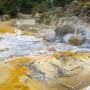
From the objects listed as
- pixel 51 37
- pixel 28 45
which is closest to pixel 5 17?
pixel 51 37

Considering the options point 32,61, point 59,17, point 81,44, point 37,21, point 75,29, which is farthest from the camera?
point 37,21

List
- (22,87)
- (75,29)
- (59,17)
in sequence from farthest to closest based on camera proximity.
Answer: (59,17) → (75,29) → (22,87)

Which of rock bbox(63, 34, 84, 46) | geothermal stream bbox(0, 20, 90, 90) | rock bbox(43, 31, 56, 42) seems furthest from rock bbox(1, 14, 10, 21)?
rock bbox(63, 34, 84, 46)

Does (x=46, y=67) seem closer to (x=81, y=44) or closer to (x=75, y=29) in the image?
(x=81, y=44)

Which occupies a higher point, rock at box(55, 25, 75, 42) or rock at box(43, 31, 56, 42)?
rock at box(55, 25, 75, 42)

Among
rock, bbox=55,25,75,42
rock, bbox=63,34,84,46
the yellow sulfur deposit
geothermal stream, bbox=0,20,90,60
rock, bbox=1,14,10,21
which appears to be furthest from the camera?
rock, bbox=1,14,10,21

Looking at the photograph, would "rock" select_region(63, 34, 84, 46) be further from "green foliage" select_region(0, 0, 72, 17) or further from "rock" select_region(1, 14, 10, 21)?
"green foliage" select_region(0, 0, 72, 17)

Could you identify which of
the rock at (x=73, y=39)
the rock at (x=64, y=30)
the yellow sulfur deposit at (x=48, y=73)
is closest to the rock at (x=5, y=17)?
the rock at (x=64, y=30)

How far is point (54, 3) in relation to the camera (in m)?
35.8

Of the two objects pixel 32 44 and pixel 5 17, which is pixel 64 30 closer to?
pixel 32 44

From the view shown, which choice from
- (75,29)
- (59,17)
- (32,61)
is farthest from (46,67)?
(59,17)

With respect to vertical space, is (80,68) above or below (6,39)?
above

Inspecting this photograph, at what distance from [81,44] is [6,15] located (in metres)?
19.2

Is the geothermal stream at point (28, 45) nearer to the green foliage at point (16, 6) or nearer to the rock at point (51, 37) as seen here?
the rock at point (51, 37)
